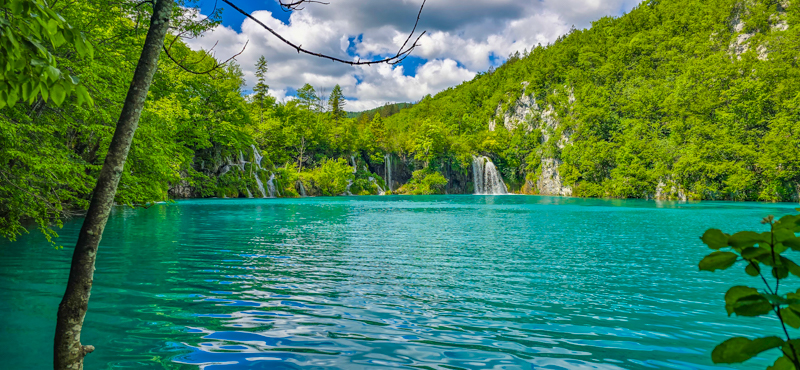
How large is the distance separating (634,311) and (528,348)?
94.2 inches

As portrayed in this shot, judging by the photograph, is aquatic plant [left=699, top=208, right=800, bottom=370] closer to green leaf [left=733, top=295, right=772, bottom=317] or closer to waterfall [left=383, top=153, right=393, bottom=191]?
green leaf [left=733, top=295, right=772, bottom=317]

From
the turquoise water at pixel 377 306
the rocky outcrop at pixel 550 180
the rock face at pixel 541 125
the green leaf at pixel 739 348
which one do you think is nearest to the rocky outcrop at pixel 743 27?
the rock face at pixel 541 125

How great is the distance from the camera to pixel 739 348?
1208 mm

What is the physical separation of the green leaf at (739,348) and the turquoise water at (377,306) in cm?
298

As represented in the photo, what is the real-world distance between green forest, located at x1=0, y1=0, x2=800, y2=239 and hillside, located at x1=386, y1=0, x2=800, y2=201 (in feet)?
0.72

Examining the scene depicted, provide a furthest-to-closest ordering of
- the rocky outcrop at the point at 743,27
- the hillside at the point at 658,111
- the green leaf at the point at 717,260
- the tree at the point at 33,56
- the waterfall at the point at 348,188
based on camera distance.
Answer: the waterfall at the point at 348,188 → the rocky outcrop at the point at 743,27 → the hillside at the point at 658,111 → the tree at the point at 33,56 → the green leaf at the point at 717,260

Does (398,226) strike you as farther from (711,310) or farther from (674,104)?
(674,104)

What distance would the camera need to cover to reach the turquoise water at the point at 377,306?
4.18 meters

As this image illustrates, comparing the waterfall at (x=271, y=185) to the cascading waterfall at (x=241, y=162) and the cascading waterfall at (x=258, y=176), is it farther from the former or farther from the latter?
the cascading waterfall at (x=241, y=162)

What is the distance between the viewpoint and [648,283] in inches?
290

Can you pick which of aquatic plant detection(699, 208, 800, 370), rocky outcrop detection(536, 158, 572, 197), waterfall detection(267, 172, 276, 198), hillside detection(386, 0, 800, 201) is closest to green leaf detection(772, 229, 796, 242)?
aquatic plant detection(699, 208, 800, 370)

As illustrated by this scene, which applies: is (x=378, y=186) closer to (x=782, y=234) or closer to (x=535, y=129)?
(x=535, y=129)

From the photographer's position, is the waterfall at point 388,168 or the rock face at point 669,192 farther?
the waterfall at point 388,168

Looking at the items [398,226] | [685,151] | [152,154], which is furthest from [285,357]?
[685,151]
